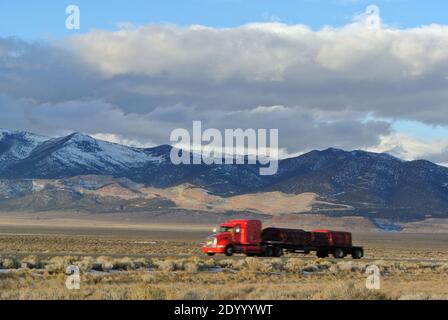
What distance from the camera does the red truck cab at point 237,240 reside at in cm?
5475

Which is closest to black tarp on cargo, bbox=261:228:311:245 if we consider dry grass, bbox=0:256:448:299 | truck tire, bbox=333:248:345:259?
truck tire, bbox=333:248:345:259

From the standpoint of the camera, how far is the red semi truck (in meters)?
55.0

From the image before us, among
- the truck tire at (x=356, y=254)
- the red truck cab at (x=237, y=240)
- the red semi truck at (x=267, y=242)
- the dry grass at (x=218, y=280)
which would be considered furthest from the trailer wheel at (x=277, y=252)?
the dry grass at (x=218, y=280)

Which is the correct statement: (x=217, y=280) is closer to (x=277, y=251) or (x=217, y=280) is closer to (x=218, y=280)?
(x=218, y=280)

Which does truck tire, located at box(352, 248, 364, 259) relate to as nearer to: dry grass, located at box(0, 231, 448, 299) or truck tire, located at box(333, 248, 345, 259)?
truck tire, located at box(333, 248, 345, 259)

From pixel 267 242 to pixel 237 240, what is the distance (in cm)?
222

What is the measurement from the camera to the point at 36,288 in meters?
28.1

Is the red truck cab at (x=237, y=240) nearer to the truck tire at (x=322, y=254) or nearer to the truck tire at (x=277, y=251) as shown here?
the truck tire at (x=277, y=251)

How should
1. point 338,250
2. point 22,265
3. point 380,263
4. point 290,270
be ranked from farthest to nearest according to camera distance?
point 338,250
point 380,263
point 290,270
point 22,265
